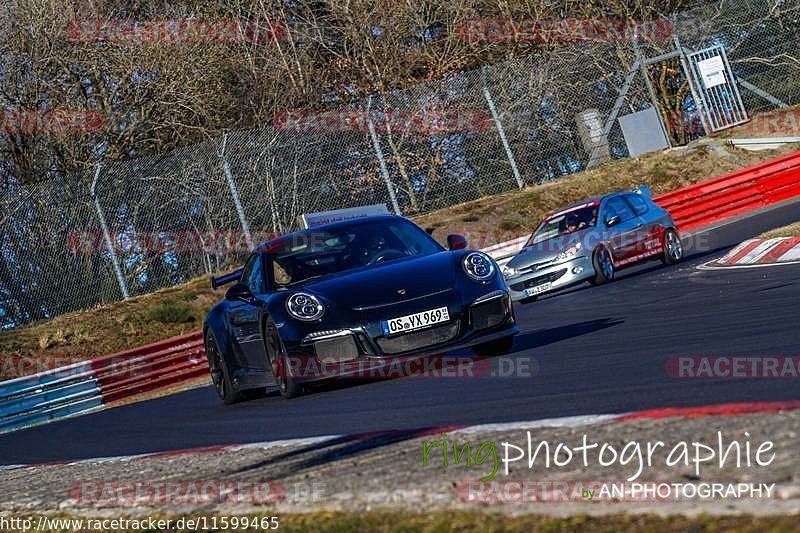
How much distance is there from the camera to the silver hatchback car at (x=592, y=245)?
55.7ft

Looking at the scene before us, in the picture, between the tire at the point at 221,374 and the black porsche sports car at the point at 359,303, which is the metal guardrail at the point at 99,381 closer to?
the tire at the point at 221,374

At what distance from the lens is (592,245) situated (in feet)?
55.8

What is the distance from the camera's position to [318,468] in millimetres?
5535

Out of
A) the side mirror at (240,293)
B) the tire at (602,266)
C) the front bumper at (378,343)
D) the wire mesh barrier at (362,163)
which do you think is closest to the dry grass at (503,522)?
the front bumper at (378,343)

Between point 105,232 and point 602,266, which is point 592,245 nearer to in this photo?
point 602,266

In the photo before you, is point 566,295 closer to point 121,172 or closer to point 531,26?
point 121,172

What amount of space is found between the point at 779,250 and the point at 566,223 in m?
4.50

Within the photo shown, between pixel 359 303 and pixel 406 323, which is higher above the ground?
pixel 359 303

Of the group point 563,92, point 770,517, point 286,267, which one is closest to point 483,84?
point 563,92

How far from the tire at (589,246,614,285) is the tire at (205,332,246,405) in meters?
6.90
